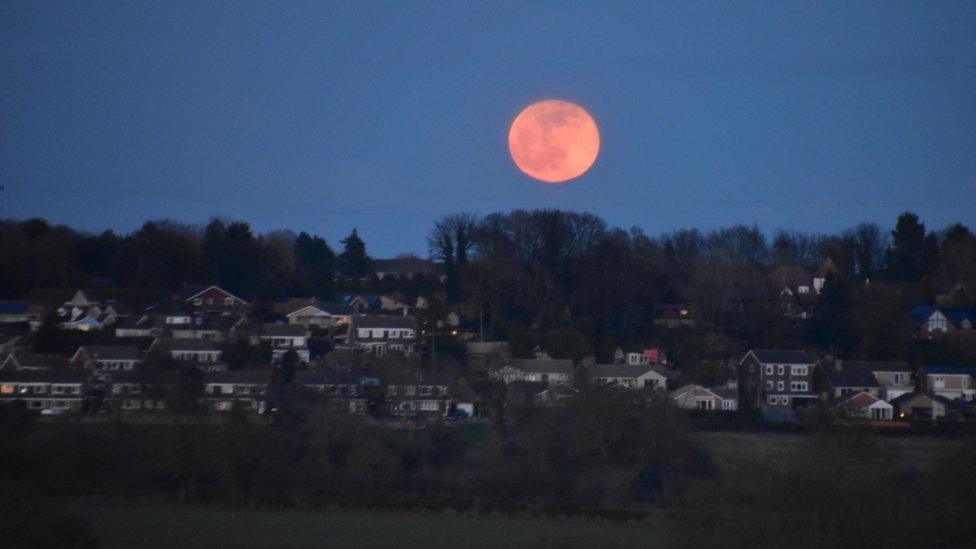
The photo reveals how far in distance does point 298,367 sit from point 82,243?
32.1ft

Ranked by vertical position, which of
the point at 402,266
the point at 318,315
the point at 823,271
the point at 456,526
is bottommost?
the point at 456,526

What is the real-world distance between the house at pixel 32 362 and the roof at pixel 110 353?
0.47 m

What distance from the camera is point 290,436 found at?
13.7 meters

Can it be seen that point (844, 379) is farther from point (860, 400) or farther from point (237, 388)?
point (237, 388)

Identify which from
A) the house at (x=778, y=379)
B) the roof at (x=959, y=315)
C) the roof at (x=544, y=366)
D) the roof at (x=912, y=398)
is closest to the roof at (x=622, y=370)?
the roof at (x=544, y=366)

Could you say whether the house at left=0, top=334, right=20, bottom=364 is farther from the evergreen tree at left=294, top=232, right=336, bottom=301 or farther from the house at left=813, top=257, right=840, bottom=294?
the house at left=813, top=257, right=840, bottom=294

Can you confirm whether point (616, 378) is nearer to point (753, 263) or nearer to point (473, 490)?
point (473, 490)

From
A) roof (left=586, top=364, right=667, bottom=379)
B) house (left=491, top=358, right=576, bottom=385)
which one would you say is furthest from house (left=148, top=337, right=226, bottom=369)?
roof (left=586, top=364, right=667, bottom=379)

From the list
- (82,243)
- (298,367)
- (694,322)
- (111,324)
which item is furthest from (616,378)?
(82,243)

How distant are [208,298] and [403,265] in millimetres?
10641

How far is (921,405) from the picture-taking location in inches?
719

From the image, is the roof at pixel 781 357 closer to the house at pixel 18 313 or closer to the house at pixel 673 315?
the house at pixel 673 315

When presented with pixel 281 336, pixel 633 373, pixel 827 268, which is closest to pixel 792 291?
pixel 827 268

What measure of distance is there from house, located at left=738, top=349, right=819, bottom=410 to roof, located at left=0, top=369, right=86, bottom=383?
1227 centimetres
